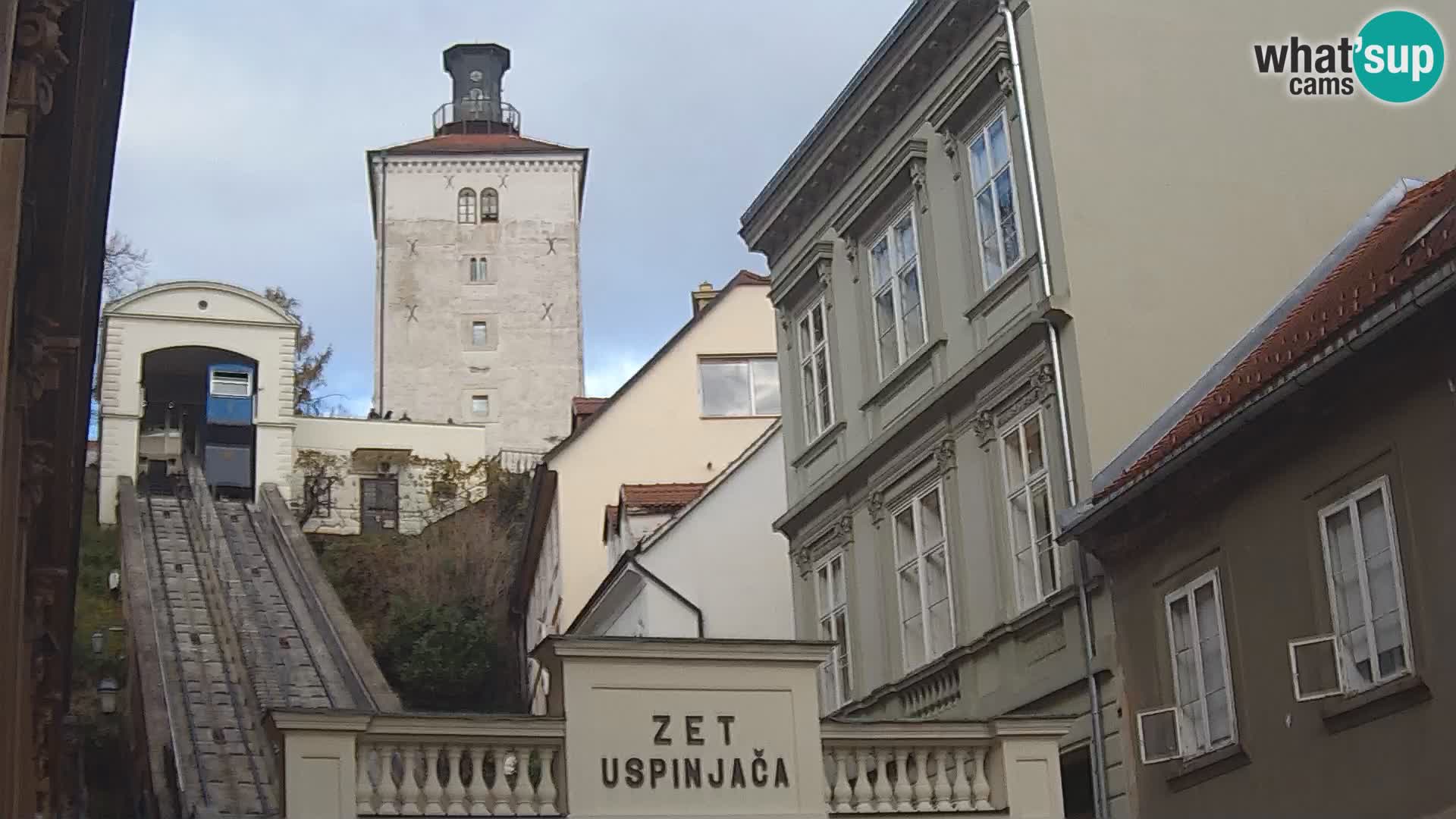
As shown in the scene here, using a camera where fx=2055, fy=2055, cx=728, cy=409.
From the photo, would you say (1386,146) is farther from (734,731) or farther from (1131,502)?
(734,731)

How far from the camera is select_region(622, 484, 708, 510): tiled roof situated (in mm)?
34625

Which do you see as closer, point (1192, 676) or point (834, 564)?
point (1192, 676)

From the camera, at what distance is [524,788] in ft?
47.2

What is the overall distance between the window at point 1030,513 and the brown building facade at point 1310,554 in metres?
1.03

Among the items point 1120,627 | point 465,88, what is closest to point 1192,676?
point 1120,627

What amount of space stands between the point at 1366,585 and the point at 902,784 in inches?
145

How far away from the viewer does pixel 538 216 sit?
81.0 m

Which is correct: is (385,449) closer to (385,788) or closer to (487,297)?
(487,297)

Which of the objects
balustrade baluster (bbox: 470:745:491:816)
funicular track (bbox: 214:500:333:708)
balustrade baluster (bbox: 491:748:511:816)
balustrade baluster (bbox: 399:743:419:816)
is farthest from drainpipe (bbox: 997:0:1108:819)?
funicular track (bbox: 214:500:333:708)

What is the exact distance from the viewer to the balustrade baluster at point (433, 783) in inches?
551

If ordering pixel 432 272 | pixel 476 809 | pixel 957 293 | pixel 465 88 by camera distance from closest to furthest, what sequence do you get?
pixel 476 809 → pixel 957 293 → pixel 432 272 → pixel 465 88

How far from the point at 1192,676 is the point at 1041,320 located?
373 centimetres

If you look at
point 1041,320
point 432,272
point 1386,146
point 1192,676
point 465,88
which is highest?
point 465,88

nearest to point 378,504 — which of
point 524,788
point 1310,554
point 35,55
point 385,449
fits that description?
point 385,449
